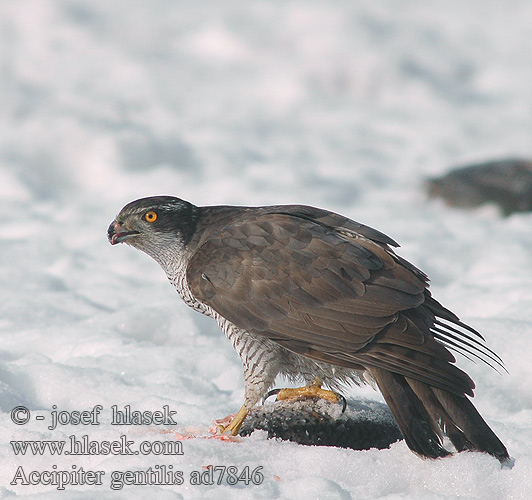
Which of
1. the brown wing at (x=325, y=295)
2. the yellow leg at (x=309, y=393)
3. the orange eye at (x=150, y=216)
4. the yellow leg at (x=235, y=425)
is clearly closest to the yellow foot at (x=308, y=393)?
the yellow leg at (x=309, y=393)

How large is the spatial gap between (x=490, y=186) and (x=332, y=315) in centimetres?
634

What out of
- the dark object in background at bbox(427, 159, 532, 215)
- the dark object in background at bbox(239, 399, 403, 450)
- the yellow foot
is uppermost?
the dark object in background at bbox(427, 159, 532, 215)

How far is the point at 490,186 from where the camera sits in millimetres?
9281

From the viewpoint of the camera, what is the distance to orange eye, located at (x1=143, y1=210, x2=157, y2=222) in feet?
14.1

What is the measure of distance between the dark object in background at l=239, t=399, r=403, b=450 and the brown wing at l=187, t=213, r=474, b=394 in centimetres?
41

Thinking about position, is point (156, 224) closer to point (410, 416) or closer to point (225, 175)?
point (410, 416)

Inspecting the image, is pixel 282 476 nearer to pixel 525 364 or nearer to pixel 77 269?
pixel 525 364

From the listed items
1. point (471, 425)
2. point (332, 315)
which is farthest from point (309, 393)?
point (471, 425)

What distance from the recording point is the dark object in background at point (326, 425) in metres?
3.64

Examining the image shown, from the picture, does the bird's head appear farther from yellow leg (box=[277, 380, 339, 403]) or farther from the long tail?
the long tail

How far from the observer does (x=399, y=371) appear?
10.8 ft

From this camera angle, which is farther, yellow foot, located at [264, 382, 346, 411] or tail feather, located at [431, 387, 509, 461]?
yellow foot, located at [264, 382, 346, 411]

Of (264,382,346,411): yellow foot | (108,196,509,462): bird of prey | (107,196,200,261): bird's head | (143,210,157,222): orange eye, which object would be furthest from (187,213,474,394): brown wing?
(264,382,346,411): yellow foot

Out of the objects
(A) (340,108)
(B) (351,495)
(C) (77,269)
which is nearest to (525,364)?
(B) (351,495)
